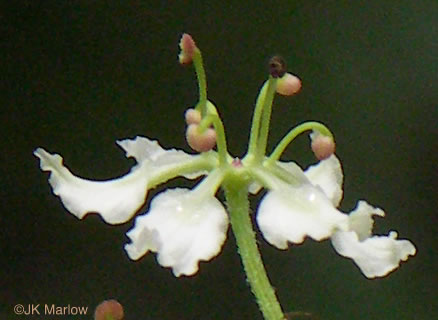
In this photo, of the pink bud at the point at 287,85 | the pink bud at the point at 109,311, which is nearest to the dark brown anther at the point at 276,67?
the pink bud at the point at 287,85

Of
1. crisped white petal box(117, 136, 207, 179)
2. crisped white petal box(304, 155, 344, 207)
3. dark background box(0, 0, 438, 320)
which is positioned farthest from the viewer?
dark background box(0, 0, 438, 320)

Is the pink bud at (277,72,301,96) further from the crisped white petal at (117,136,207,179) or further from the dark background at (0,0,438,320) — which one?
the dark background at (0,0,438,320)

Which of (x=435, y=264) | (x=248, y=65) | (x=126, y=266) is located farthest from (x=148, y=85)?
(x=435, y=264)

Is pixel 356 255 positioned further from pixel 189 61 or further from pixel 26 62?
pixel 26 62

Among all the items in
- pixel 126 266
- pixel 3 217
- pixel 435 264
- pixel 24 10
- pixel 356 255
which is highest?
pixel 24 10

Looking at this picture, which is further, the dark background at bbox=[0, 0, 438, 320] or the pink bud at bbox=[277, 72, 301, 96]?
the dark background at bbox=[0, 0, 438, 320]

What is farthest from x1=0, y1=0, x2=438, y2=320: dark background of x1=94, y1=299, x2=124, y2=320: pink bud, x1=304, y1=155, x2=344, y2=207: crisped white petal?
x1=94, y1=299, x2=124, y2=320: pink bud

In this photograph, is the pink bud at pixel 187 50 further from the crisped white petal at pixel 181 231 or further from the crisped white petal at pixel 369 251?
the crisped white petal at pixel 369 251

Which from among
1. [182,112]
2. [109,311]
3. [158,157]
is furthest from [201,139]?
[182,112]
